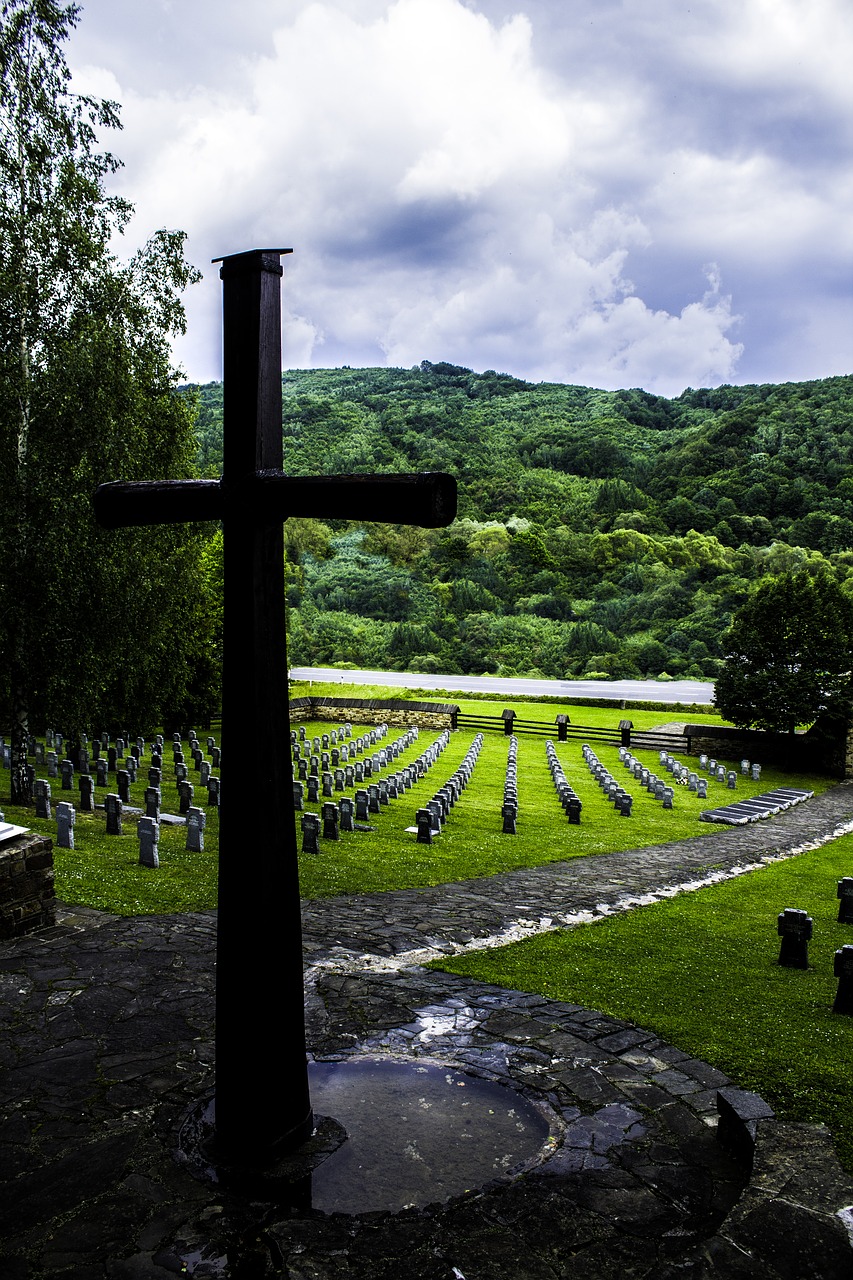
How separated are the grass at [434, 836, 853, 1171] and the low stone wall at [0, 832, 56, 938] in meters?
3.48

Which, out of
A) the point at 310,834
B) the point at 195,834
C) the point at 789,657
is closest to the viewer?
the point at 195,834

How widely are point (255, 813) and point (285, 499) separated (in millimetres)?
1510

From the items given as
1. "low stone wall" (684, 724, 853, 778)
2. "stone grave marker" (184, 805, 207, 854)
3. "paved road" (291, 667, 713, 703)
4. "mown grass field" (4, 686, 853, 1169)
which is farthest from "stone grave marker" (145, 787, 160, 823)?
"paved road" (291, 667, 713, 703)

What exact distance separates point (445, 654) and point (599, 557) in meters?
16.7

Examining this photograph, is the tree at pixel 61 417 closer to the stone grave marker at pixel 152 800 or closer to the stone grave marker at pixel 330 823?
the stone grave marker at pixel 152 800

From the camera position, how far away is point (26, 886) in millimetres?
7098

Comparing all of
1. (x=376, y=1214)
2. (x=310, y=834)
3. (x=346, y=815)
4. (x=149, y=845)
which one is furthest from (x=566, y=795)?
(x=376, y=1214)

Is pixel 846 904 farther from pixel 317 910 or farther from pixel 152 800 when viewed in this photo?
pixel 152 800

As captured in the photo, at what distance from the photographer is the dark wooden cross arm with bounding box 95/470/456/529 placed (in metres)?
3.68

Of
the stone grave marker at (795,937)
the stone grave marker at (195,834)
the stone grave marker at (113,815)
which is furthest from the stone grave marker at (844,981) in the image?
the stone grave marker at (113,815)

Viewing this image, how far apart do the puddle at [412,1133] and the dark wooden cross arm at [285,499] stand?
9.64 feet

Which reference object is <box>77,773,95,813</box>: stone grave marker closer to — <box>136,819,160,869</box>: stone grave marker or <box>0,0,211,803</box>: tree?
<box>0,0,211,803</box>: tree

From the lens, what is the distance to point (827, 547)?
5759 cm

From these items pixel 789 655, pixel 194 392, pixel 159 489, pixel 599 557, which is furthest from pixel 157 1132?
pixel 599 557
